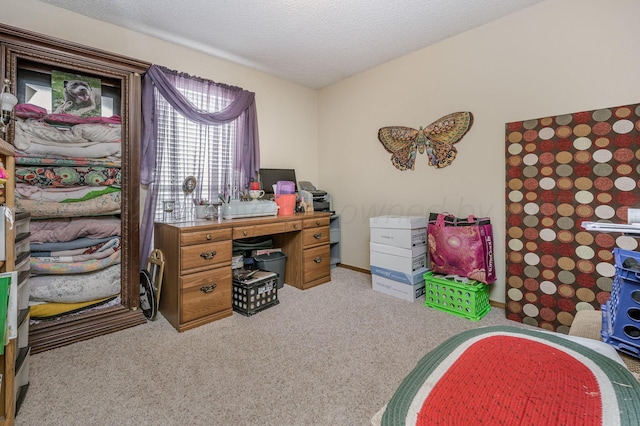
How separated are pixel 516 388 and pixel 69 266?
260 centimetres

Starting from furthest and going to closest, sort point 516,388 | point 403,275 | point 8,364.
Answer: point 403,275 → point 8,364 → point 516,388

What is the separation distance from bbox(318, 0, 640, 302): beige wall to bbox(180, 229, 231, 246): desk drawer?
5.86 feet

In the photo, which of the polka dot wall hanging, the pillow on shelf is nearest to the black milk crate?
the pillow on shelf

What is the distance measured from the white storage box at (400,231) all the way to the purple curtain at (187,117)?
4.94 ft

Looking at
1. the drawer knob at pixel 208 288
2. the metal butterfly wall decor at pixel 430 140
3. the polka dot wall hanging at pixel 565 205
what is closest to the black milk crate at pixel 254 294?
the drawer knob at pixel 208 288

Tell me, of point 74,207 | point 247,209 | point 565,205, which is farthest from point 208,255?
point 565,205

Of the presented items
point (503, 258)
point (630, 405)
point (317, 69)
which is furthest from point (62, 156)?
point (503, 258)

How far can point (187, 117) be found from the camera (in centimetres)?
283

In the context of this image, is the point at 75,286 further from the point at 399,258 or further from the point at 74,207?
the point at 399,258

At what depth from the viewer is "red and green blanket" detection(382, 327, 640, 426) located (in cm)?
48

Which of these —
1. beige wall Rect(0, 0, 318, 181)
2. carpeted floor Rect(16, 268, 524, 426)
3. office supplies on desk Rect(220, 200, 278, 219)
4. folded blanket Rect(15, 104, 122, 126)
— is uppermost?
beige wall Rect(0, 0, 318, 181)

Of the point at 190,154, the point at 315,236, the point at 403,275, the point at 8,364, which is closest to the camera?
the point at 8,364

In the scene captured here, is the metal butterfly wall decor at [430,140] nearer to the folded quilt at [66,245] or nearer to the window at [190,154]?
the window at [190,154]

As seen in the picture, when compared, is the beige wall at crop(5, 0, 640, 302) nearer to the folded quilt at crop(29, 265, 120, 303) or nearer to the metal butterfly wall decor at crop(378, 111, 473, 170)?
the metal butterfly wall decor at crop(378, 111, 473, 170)
